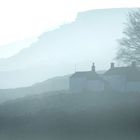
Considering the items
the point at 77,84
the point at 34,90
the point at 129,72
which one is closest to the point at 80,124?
the point at 129,72

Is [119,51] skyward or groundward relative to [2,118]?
skyward

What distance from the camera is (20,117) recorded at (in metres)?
45.1

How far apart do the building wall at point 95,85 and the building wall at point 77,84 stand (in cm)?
74

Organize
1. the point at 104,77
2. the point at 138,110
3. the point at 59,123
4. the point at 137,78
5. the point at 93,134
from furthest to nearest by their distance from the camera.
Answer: the point at 104,77 < the point at 137,78 < the point at 138,110 < the point at 59,123 < the point at 93,134

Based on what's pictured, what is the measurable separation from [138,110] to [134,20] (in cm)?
2177

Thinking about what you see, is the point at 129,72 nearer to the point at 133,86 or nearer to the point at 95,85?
the point at 133,86

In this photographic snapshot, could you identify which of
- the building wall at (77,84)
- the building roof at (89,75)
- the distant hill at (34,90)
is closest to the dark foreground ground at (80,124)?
the building roof at (89,75)

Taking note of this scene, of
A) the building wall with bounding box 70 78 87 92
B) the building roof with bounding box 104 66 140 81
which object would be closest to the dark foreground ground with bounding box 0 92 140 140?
the building roof with bounding box 104 66 140 81

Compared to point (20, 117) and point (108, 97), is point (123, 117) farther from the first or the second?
point (108, 97)

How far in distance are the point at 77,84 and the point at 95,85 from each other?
326 centimetres

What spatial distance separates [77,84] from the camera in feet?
260

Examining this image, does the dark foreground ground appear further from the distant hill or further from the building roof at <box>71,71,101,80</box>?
the distant hill

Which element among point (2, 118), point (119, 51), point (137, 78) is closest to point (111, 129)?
point (2, 118)

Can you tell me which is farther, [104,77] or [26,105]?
[104,77]
